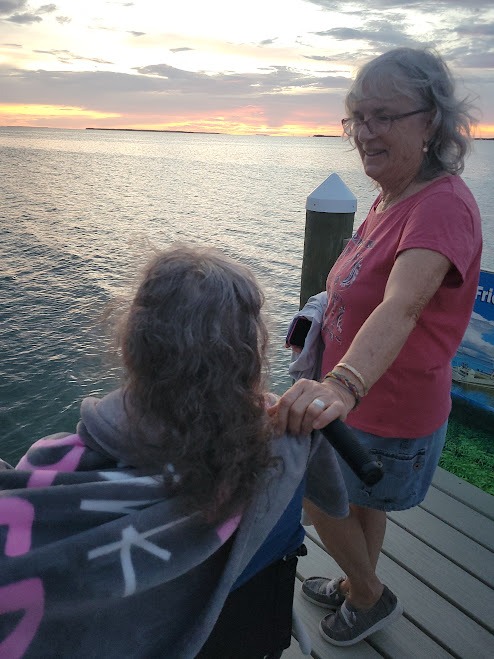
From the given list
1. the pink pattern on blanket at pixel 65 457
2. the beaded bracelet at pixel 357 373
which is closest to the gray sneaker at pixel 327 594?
the beaded bracelet at pixel 357 373

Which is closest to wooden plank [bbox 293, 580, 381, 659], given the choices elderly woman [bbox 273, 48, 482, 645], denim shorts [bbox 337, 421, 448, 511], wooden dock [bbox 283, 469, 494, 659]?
wooden dock [bbox 283, 469, 494, 659]

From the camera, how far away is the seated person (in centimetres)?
99

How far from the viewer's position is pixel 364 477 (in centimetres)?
116

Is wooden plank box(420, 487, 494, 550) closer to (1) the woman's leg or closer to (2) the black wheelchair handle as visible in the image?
(1) the woman's leg

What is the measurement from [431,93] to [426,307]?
578mm

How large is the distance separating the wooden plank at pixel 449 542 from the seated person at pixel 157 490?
1.62m

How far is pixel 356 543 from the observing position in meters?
1.95

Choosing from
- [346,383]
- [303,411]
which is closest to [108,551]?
[303,411]

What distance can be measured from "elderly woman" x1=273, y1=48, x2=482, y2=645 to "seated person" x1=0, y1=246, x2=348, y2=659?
0.93 ft

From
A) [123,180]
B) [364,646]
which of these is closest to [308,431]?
[364,646]

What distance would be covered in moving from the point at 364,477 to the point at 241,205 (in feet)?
67.0

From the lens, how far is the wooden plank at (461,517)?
264 cm

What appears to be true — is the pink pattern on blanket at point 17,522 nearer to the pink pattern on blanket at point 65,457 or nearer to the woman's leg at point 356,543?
the pink pattern on blanket at point 65,457

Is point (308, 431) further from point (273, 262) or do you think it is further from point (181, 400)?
point (273, 262)
